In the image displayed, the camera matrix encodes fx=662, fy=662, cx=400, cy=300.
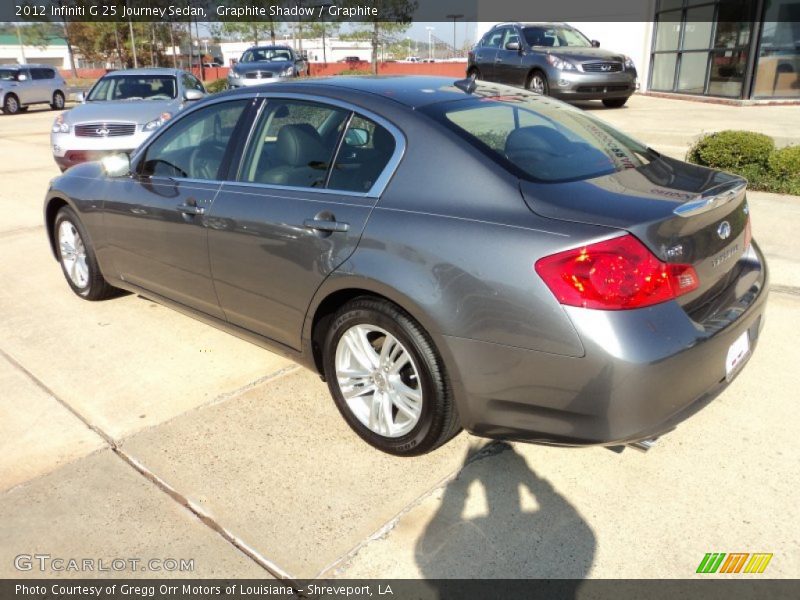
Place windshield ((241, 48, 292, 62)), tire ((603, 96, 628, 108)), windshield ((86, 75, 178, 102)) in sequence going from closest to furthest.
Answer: windshield ((86, 75, 178, 102))
tire ((603, 96, 628, 108))
windshield ((241, 48, 292, 62))

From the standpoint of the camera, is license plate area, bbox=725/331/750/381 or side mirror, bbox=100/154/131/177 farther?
side mirror, bbox=100/154/131/177

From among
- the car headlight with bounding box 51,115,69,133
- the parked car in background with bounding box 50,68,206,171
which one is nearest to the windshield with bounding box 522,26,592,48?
the parked car in background with bounding box 50,68,206,171

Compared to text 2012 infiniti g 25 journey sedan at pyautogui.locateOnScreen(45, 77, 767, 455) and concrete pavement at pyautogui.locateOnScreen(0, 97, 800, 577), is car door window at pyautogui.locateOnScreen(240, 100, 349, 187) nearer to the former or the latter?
text 2012 infiniti g 25 journey sedan at pyautogui.locateOnScreen(45, 77, 767, 455)

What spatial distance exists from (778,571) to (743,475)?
0.53 metres

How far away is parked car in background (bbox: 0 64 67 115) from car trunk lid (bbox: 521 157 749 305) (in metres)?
26.2

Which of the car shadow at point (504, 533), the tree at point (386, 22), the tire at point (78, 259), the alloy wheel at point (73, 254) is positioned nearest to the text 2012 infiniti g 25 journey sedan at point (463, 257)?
the car shadow at point (504, 533)

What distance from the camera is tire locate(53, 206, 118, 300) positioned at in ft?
15.4

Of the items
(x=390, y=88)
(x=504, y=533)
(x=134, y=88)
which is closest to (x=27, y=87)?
(x=134, y=88)

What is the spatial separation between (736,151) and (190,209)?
634 centimetres

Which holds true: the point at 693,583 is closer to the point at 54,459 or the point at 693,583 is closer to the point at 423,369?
the point at 423,369

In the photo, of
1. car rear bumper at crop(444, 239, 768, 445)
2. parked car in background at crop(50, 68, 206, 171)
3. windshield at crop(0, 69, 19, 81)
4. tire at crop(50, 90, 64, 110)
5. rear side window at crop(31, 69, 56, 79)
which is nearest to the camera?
car rear bumper at crop(444, 239, 768, 445)

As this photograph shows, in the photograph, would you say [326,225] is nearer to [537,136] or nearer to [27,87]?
[537,136]

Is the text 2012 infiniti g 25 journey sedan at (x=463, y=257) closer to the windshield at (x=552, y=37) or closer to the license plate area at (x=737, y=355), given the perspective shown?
the license plate area at (x=737, y=355)

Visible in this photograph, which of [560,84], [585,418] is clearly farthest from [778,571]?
[560,84]
